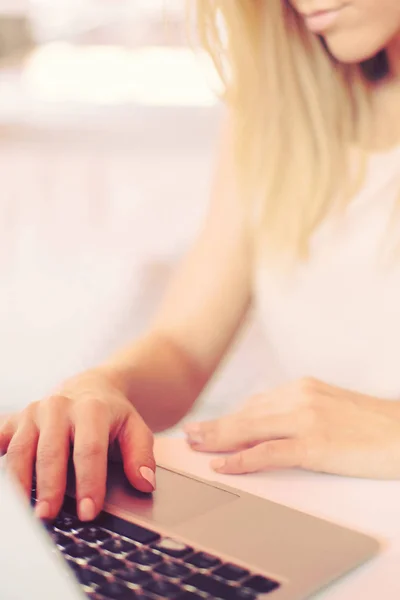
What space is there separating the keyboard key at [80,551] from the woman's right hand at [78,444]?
41mm

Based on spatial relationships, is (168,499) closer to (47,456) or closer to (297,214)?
(47,456)

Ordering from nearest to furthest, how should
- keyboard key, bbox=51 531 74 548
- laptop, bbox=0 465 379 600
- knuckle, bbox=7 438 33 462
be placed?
laptop, bbox=0 465 379 600 < keyboard key, bbox=51 531 74 548 < knuckle, bbox=7 438 33 462

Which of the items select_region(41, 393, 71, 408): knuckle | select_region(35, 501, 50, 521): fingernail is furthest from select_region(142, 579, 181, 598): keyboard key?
select_region(41, 393, 71, 408): knuckle

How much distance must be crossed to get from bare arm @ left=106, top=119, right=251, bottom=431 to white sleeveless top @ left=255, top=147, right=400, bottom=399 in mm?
47

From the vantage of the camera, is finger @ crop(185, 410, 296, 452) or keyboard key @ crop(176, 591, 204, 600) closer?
keyboard key @ crop(176, 591, 204, 600)

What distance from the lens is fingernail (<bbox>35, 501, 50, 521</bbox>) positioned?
1.48 ft

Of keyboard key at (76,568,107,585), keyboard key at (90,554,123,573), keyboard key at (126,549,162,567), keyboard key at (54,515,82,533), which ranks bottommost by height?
keyboard key at (54,515,82,533)

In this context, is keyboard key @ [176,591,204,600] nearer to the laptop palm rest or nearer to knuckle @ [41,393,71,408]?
the laptop palm rest

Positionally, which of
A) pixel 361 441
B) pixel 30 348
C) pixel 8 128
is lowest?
pixel 30 348

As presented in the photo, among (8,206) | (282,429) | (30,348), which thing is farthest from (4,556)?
(8,206)

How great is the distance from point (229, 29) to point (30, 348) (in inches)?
24.8

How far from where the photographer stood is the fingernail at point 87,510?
1.49 ft

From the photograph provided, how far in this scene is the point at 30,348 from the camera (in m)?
1.27

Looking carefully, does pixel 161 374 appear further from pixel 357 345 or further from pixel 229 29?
pixel 229 29
